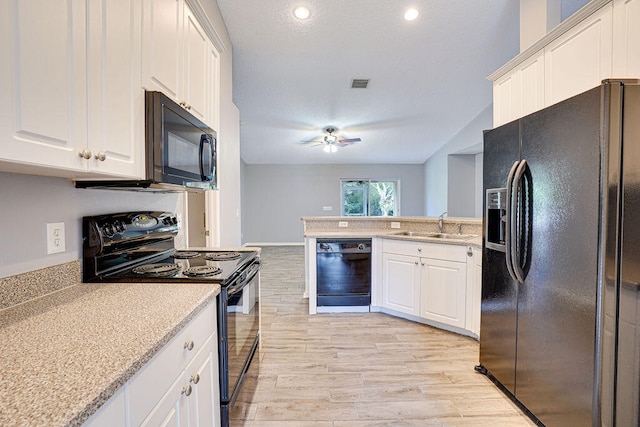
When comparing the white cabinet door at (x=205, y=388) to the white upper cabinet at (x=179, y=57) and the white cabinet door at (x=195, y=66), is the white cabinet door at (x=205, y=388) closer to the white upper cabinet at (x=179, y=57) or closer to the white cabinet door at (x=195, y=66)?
the white upper cabinet at (x=179, y=57)

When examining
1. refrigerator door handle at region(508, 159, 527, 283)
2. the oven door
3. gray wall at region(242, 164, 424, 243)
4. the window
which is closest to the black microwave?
the oven door

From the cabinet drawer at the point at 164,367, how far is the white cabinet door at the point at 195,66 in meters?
1.17

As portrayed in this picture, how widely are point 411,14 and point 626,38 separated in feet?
6.28

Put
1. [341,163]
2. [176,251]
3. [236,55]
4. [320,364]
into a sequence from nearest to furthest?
[176,251] → [320,364] → [236,55] → [341,163]

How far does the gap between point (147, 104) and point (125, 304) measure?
80 centimetres

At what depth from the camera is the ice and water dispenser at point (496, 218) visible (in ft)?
6.12

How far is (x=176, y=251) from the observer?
204cm

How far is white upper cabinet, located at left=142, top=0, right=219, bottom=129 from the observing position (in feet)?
4.27

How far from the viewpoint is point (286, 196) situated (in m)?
8.70

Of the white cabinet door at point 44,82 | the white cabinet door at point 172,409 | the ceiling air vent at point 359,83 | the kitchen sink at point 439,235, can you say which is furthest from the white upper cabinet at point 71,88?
the ceiling air vent at point 359,83

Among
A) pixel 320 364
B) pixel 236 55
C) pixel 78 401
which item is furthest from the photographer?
pixel 236 55

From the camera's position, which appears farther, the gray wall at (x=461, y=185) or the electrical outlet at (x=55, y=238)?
the gray wall at (x=461, y=185)

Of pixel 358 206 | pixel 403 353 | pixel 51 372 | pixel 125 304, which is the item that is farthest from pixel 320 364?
pixel 358 206

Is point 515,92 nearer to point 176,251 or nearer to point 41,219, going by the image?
point 176,251
